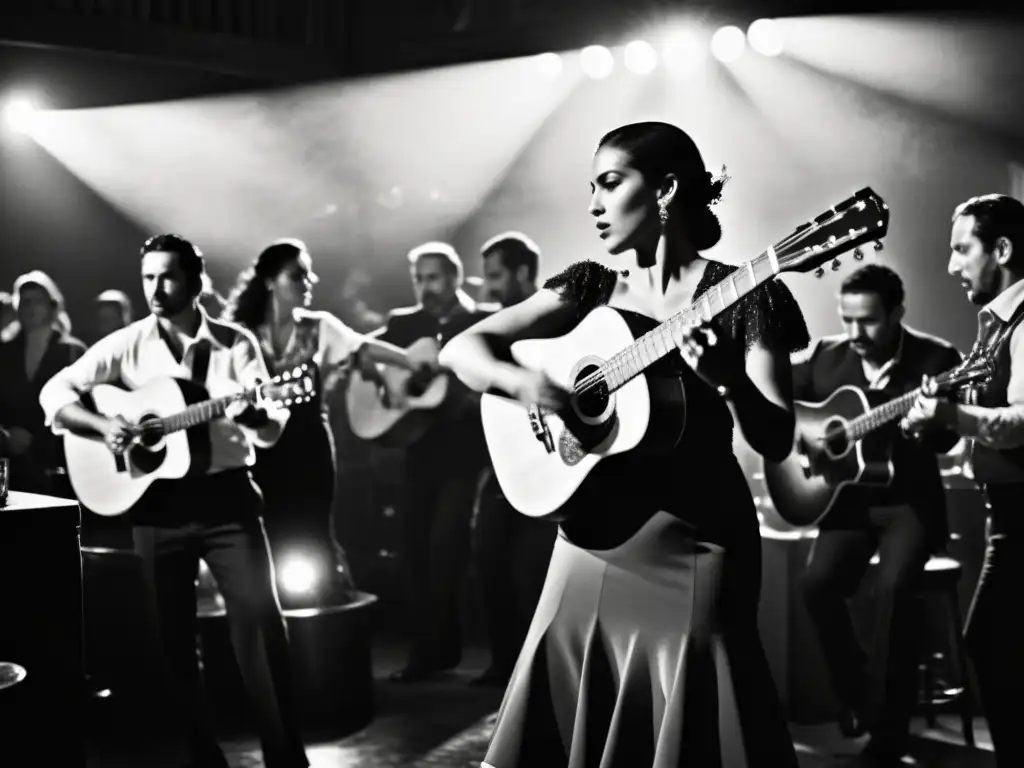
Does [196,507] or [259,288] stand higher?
[259,288]

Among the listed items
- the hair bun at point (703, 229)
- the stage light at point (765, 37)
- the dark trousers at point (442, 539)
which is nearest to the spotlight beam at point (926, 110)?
the stage light at point (765, 37)

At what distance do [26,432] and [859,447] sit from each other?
167 inches

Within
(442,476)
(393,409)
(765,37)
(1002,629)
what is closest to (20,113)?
(393,409)

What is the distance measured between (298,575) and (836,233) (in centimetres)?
352

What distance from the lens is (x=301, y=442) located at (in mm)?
5504

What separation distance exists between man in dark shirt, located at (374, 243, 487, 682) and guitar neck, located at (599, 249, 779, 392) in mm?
3333

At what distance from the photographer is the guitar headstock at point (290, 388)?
4.38 m

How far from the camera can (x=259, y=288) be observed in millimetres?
5496

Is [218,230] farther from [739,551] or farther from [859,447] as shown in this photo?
[739,551]

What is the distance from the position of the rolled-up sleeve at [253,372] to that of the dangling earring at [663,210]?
7.16 feet

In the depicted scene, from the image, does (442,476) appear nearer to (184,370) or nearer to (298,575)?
(298,575)

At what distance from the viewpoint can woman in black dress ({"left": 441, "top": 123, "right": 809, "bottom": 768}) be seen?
2.52 metres

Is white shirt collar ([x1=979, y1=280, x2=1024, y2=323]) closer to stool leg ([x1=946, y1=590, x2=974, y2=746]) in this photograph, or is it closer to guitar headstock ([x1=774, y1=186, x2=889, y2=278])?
stool leg ([x1=946, y1=590, x2=974, y2=746])

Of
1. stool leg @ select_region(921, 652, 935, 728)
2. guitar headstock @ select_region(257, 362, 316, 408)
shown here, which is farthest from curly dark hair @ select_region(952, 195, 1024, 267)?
guitar headstock @ select_region(257, 362, 316, 408)
